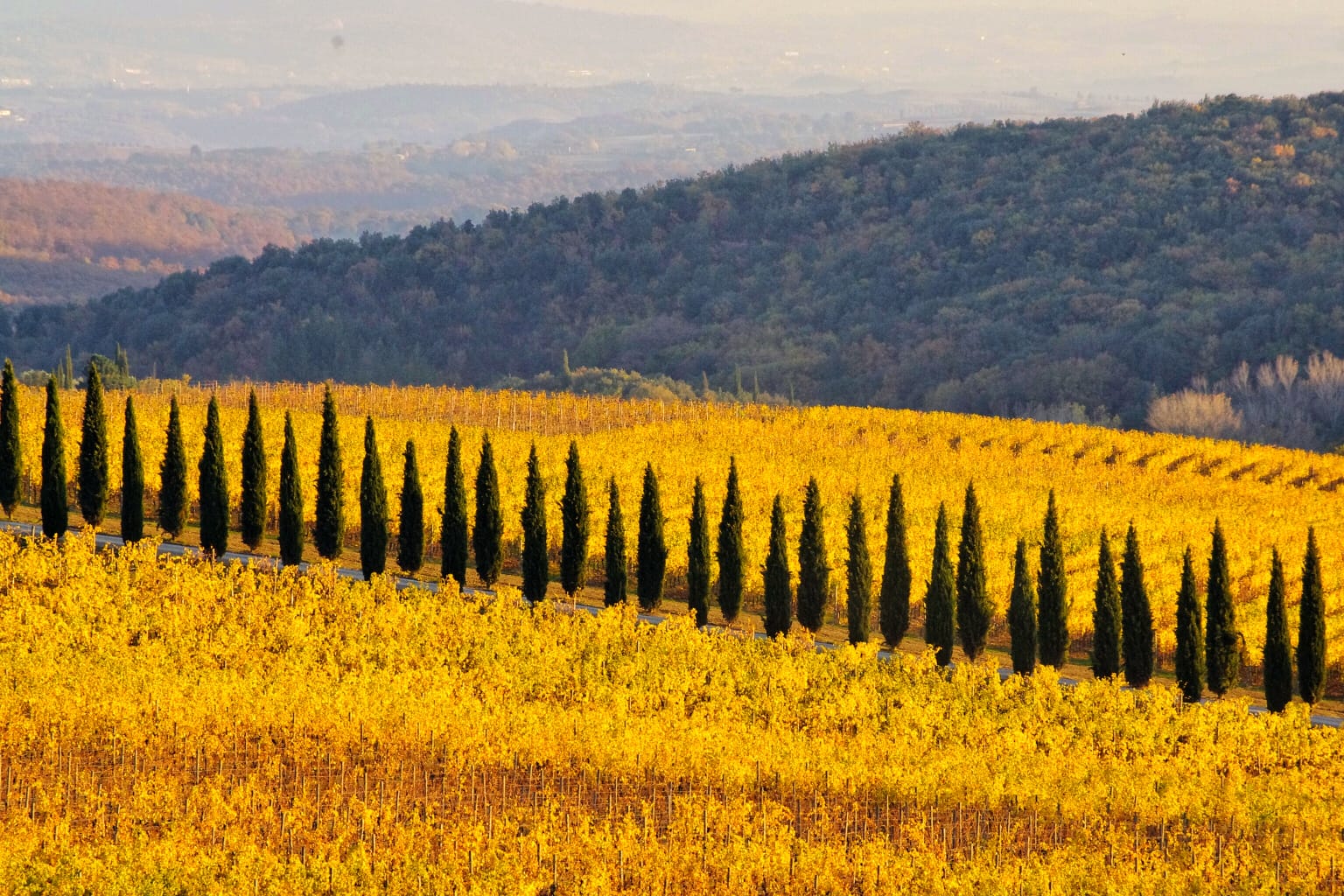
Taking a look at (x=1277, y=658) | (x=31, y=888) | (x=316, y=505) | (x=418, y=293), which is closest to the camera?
(x=31, y=888)

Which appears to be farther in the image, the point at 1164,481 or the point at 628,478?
the point at 1164,481

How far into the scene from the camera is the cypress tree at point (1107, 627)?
51719 mm

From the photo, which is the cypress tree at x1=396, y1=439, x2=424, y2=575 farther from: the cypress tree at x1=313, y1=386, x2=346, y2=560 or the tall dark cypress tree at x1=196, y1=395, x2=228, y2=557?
the tall dark cypress tree at x1=196, y1=395, x2=228, y2=557

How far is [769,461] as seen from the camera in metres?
76.2

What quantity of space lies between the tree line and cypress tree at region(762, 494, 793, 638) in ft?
0.13

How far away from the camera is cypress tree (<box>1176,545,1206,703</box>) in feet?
164

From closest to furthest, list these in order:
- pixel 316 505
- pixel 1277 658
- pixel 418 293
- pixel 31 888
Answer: pixel 31 888 < pixel 1277 658 < pixel 316 505 < pixel 418 293

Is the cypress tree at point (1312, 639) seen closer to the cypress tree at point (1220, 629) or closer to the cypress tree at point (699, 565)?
the cypress tree at point (1220, 629)

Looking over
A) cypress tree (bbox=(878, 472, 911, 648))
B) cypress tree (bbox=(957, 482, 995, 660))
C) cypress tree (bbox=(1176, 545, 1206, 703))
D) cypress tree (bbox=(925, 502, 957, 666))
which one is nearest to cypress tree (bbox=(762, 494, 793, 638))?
cypress tree (bbox=(878, 472, 911, 648))

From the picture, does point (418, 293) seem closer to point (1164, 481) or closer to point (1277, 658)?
point (1164, 481)

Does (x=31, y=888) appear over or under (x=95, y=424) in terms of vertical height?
under

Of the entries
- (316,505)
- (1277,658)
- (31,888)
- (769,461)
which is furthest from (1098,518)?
(31,888)

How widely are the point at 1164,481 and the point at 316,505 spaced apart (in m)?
35.9

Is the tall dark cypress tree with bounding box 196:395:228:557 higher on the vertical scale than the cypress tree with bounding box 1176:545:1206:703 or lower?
higher
